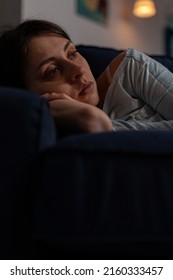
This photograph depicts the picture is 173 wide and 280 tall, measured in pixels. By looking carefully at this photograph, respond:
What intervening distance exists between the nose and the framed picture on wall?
71.7 inches

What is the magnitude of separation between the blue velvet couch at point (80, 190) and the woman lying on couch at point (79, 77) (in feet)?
1.09

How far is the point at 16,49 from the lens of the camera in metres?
1.08

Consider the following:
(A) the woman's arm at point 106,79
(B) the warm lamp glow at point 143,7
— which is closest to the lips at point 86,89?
(A) the woman's arm at point 106,79

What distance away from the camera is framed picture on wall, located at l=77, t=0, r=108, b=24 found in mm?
2730

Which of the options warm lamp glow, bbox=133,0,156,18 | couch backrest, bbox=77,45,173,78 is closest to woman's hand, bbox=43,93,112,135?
couch backrest, bbox=77,45,173,78

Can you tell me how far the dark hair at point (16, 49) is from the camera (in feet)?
A: 3.54

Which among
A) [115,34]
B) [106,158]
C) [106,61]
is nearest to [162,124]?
[106,158]

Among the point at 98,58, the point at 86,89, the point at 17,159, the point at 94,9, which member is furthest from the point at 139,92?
the point at 94,9

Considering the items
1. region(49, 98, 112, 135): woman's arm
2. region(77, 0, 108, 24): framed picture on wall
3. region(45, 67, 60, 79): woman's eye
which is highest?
region(49, 98, 112, 135): woman's arm

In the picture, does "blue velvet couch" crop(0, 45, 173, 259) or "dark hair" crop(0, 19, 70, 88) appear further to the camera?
"dark hair" crop(0, 19, 70, 88)

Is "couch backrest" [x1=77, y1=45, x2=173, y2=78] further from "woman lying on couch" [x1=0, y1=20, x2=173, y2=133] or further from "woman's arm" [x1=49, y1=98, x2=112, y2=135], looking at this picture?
"woman's arm" [x1=49, y1=98, x2=112, y2=135]

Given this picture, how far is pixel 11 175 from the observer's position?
0.58m

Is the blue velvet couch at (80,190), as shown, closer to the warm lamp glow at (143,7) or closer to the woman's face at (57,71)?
the woman's face at (57,71)

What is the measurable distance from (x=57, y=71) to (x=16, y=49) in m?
0.15
